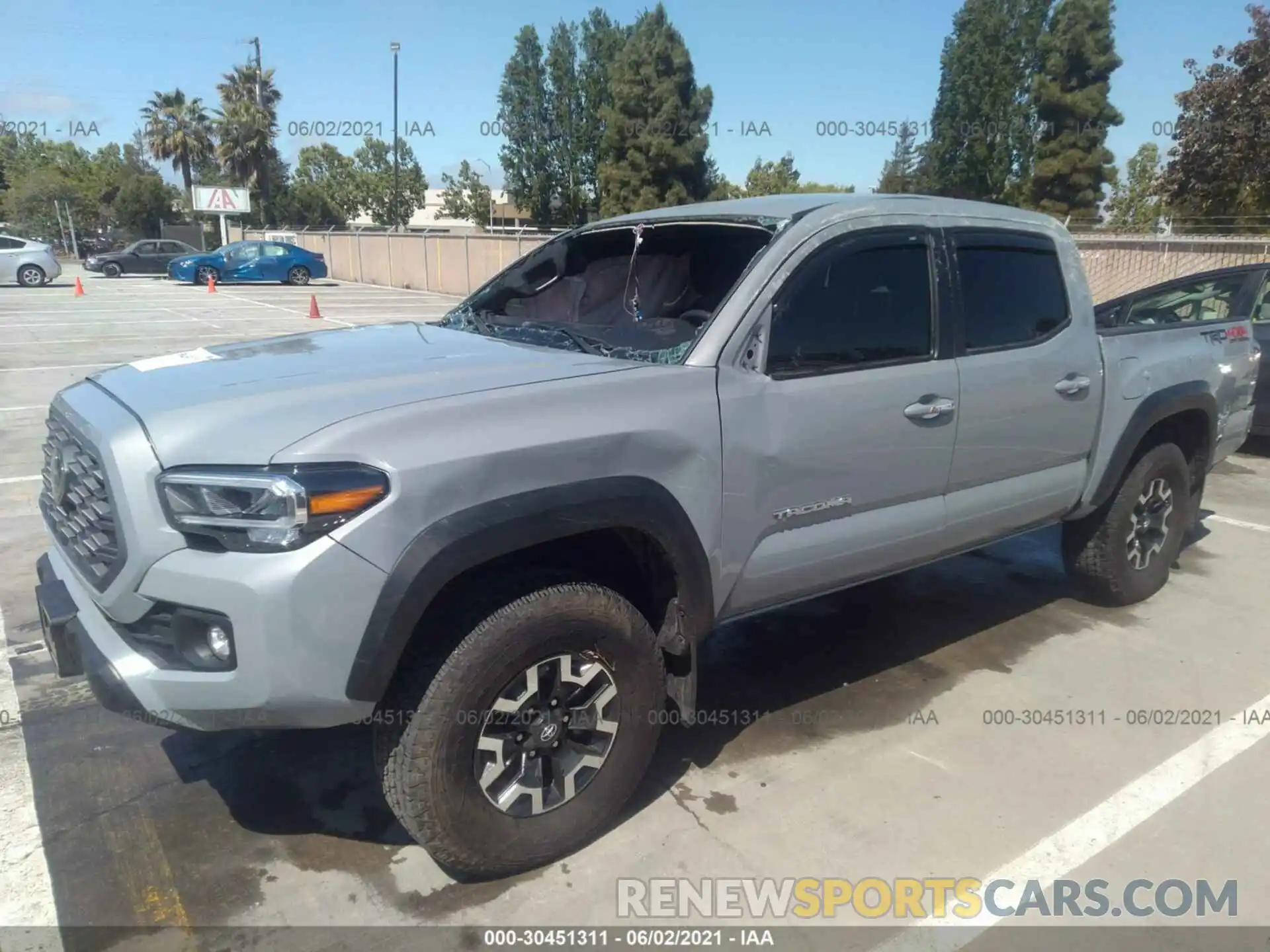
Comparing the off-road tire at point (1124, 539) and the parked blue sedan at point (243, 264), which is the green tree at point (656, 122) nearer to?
the parked blue sedan at point (243, 264)

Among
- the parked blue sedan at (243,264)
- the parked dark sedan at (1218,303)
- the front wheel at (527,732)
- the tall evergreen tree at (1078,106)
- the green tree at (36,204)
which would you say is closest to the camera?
the front wheel at (527,732)

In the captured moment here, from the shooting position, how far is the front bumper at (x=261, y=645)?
2252 mm

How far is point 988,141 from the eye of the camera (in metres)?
42.3

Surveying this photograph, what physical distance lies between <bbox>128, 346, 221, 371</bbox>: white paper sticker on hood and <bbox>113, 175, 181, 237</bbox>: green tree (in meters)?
56.5

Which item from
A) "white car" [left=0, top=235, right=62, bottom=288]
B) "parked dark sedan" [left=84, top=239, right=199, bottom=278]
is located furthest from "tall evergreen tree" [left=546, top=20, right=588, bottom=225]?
"white car" [left=0, top=235, right=62, bottom=288]

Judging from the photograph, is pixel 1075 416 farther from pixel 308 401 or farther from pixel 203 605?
pixel 203 605

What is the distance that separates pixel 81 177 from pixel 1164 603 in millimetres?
67824

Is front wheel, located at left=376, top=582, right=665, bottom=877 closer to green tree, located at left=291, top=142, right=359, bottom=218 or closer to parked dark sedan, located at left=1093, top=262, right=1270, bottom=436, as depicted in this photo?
parked dark sedan, located at left=1093, top=262, right=1270, bottom=436

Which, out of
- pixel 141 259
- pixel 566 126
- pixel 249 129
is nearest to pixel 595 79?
pixel 566 126

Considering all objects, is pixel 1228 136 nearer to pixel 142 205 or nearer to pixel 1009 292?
pixel 1009 292

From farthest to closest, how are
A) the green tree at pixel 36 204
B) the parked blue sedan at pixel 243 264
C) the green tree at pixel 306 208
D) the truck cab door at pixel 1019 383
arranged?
the green tree at pixel 306 208 → the green tree at pixel 36 204 → the parked blue sedan at pixel 243 264 → the truck cab door at pixel 1019 383

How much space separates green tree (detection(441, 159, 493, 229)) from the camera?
2758 inches

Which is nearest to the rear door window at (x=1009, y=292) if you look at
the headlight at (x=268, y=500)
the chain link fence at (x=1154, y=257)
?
the headlight at (x=268, y=500)

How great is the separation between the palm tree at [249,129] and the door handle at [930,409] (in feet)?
178
